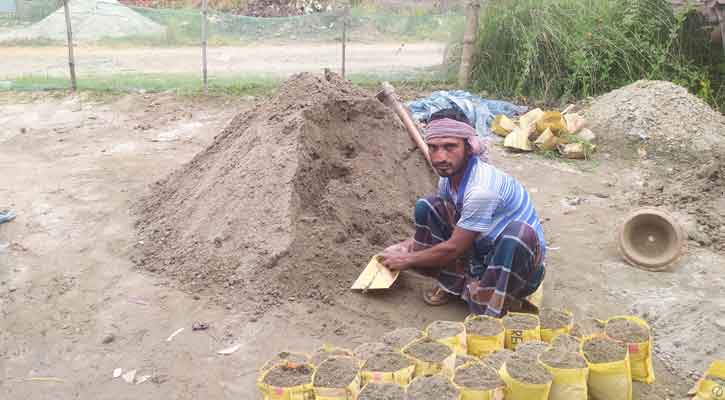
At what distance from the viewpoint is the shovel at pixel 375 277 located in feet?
10.8

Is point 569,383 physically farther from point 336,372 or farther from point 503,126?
point 503,126

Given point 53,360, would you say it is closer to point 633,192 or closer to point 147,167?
point 147,167

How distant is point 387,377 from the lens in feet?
7.48

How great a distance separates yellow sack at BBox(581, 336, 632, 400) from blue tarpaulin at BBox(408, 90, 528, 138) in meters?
4.29

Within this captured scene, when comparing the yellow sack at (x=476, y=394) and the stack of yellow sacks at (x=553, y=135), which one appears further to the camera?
the stack of yellow sacks at (x=553, y=135)

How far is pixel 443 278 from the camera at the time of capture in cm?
331

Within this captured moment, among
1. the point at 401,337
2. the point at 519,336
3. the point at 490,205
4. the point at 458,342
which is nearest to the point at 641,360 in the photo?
the point at 519,336

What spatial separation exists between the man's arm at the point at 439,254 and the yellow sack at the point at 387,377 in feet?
2.60

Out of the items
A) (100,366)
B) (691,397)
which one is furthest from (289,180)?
(691,397)

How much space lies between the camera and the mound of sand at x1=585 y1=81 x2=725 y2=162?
6.04 metres

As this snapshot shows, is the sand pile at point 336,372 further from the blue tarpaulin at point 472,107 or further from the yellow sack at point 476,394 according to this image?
the blue tarpaulin at point 472,107

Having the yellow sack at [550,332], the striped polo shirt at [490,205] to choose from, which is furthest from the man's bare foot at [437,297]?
the yellow sack at [550,332]

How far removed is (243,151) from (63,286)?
1360 mm

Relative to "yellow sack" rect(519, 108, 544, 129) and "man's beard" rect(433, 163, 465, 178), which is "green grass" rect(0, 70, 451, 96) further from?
"man's beard" rect(433, 163, 465, 178)
